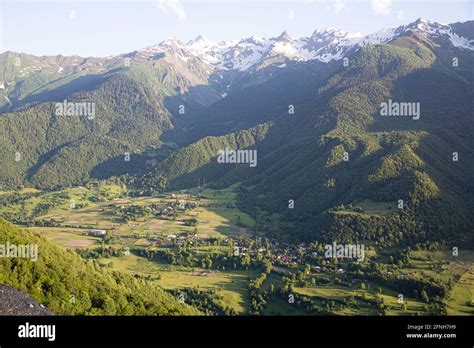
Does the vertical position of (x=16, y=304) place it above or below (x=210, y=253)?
above

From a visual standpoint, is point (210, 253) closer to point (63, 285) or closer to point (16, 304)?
point (63, 285)

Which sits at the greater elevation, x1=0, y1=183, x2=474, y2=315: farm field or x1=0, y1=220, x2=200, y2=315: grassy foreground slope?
x1=0, y1=220, x2=200, y2=315: grassy foreground slope

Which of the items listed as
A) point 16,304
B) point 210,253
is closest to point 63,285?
point 16,304

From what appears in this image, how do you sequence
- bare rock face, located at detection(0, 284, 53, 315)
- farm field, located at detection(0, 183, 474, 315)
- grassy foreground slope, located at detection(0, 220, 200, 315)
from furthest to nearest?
farm field, located at detection(0, 183, 474, 315), grassy foreground slope, located at detection(0, 220, 200, 315), bare rock face, located at detection(0, 284, 53, 315)

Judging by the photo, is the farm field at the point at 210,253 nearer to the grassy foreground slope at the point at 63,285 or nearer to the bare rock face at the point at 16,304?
the grassy foreground slope at the point at 63,285

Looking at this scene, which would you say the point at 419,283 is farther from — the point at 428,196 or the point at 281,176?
the point at 281,176

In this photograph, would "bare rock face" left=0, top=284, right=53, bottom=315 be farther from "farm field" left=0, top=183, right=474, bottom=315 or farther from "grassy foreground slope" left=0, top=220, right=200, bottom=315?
"farm field" left=0, top=183, right=474, bottom=315

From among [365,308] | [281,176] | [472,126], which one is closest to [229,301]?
[365,308]

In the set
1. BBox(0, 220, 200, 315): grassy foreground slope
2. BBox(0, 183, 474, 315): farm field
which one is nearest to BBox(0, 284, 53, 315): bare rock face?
BBox(0, 220, 200, 315): grassy foreground slope
